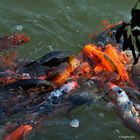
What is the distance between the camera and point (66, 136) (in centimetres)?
576

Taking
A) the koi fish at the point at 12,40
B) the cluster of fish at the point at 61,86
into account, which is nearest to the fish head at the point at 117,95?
the cluster of fish at the point at 61,86

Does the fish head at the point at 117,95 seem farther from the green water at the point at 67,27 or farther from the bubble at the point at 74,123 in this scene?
the bubble at the point at 74,123

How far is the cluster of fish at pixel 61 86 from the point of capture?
18.6ft

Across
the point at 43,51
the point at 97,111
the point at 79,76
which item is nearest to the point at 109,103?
the point at 97,111

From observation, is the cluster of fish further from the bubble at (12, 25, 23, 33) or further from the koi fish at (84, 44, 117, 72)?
the bubble at (12, 25, 23, 33)

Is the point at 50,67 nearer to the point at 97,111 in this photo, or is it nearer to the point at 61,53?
the point at 61,53

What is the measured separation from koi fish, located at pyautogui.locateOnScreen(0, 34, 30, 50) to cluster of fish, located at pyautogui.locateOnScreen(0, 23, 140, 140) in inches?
38.1

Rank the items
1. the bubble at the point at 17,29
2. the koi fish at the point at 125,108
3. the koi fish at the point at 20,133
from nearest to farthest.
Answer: the koi fish at the point at 20,133 < the koi fish at the point at 125,108 < the bubble at the point at 17,29

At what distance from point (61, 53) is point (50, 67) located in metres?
0.32

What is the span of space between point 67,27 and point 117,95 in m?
3.03

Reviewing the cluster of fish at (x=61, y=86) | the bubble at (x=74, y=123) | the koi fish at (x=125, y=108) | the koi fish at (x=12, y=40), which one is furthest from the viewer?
the koi fish at (x=12, y=40)

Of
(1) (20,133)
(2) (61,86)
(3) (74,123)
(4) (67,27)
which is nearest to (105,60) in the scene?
(2) (61,86)

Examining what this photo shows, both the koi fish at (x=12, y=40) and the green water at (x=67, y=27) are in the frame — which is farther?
the koi fish at (x=12, y=40)

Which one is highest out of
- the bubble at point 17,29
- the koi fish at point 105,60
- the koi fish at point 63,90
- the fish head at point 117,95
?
the bubble at point 17,29
